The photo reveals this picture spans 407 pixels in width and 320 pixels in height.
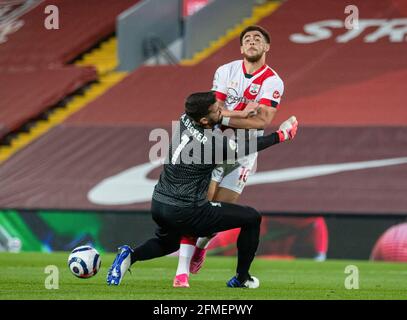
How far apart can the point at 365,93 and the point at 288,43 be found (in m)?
2.92

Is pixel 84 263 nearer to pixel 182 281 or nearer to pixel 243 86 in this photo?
pixel 182 281

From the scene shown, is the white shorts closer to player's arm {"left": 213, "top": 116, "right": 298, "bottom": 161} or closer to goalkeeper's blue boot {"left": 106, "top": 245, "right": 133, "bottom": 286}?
player's arm {"left": 213, "top": 116, "right": 298, "bottom": 161}

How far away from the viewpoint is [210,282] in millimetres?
10570

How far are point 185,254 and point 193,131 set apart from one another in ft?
4.08

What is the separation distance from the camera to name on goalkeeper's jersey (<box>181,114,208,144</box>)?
9.09m

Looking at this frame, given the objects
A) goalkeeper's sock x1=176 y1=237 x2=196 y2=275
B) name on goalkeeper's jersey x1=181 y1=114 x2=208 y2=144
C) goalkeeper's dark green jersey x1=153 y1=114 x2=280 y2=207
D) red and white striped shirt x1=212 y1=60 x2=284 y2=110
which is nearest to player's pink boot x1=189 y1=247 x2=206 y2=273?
goalkeeper's sock x1=176 y1=237 x2=196 y2=275

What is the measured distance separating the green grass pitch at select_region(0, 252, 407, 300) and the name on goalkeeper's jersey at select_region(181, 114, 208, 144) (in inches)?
52.5

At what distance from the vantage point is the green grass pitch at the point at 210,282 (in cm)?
872

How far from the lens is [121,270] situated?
31.0ft

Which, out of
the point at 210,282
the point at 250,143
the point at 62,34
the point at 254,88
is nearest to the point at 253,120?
the point at 254,88

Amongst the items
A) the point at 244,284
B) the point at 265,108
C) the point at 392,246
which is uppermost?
the point at 392,246
